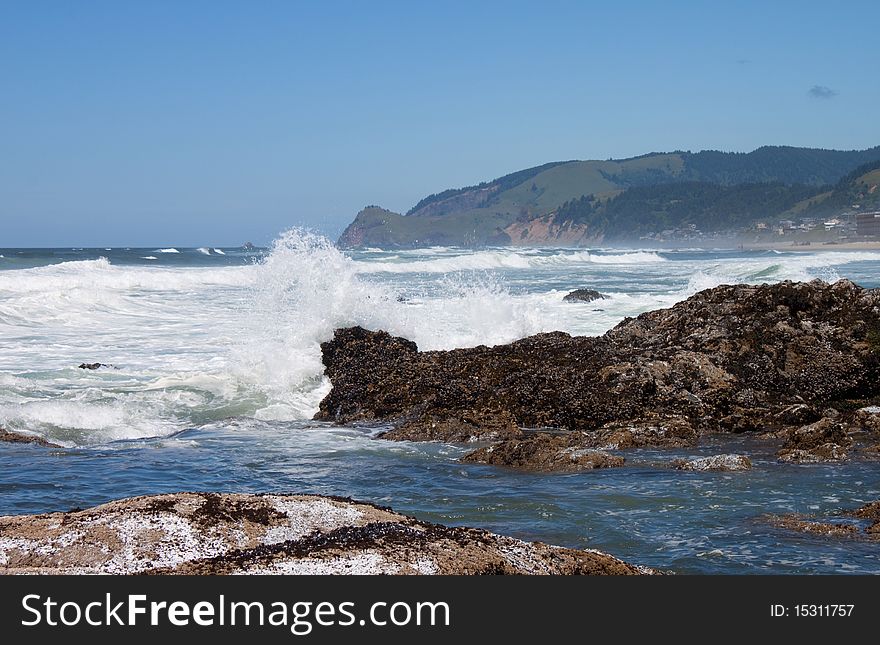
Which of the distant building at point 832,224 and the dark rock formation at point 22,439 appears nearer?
the dark rock formation at point 22,439

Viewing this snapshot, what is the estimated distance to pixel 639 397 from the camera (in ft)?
32.3

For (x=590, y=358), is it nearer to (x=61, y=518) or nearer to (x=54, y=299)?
(x=61, y=518)

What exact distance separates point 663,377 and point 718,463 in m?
2.30

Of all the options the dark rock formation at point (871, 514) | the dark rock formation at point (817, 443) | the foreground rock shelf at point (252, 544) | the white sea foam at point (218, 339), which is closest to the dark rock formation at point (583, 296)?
the white sea foam at point (218, 339)

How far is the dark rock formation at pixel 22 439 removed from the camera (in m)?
9.59

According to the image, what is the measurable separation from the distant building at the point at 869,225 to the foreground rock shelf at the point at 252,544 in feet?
412

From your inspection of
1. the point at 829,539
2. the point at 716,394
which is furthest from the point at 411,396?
the point at 829,539

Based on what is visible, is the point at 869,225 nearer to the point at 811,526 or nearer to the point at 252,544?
the point at 811,526

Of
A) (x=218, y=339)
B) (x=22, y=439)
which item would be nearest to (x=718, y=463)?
(x=22, y=439)

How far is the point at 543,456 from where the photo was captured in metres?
8.19

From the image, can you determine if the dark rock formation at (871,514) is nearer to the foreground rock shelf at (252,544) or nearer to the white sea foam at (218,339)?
the foreground rock shelf at (252,544)

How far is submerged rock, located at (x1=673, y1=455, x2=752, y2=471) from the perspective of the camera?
7754 millimetres

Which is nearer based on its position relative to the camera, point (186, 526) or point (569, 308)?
point (186, 526)
